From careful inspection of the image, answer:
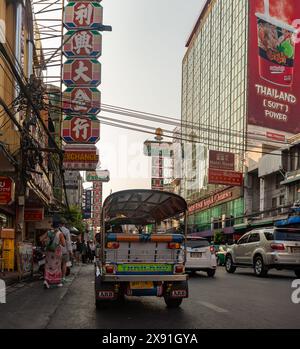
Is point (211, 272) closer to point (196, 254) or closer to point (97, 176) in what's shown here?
point (196, 254)

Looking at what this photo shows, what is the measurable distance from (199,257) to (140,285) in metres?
9.57

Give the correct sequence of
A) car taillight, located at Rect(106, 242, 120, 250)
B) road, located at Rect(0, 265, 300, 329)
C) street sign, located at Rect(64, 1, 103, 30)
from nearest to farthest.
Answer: road, located at Rect(0, 265, 300, 329) < car taillight, located at Rect(106, 242, 120, 250) < street sign, located at Rect(64, 1, 103, 30)

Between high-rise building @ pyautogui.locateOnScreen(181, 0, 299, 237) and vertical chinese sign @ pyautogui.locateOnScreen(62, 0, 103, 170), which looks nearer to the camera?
vertical chinese sign @ pyautogui.locateOnScreen(62, 0, 103, 170)

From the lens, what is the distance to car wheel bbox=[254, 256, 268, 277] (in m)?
18.8

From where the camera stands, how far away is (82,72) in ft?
73.2

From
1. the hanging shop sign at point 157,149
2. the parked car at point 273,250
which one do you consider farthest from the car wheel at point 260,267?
the hanging shop sign at point 157,149

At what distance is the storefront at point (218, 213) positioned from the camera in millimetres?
54272

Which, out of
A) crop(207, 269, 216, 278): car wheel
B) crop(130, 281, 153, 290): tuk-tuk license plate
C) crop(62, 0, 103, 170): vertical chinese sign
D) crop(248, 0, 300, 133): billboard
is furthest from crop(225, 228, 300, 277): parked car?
crop(248, 0, 300, 133): billboard

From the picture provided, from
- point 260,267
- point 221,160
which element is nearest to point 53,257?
point 260,267

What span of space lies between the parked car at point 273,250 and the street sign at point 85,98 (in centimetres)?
857

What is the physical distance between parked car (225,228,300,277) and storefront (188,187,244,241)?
30.0m

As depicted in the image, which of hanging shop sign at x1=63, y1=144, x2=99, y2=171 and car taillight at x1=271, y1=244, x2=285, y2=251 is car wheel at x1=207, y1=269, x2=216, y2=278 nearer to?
car taillight at x1=271, y1=244, x2=285, y2=251

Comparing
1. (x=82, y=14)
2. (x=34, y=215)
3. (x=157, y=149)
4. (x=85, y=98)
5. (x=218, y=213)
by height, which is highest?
(x=157, y=149)
